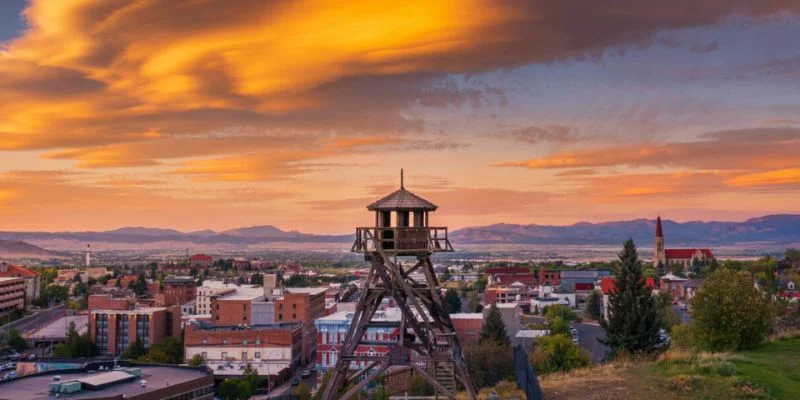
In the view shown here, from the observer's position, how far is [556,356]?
176 ft

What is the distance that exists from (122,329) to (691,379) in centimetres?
9183

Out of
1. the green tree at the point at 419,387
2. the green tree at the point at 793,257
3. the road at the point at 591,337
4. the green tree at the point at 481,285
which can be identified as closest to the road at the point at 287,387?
the road at the point at 591,337

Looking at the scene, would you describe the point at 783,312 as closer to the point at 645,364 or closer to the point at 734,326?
the point at 734,326

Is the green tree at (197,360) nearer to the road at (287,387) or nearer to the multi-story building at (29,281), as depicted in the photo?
the road at (287,387)

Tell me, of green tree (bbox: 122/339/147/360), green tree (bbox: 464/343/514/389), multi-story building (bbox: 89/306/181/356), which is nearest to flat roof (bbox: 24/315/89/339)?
multi-story building (bbox: 89/306/181/356)

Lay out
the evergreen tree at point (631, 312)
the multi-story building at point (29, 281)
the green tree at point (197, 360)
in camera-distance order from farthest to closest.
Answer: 1. the multi-story building at point (29, 281)
2. the green tree at point (197, 360)
3. the evergreen tree at point (631, 312)

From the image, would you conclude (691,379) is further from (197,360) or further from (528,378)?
(197,360)

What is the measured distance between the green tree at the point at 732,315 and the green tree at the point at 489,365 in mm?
19878

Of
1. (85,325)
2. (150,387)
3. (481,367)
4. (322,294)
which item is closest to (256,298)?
(322,294)

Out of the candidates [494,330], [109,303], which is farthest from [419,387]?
[109,303]

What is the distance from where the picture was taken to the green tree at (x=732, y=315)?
997 inches

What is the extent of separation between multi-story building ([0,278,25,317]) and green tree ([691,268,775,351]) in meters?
141

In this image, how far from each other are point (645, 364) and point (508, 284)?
133 metres

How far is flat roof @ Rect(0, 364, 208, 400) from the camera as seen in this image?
57812 millimetres
